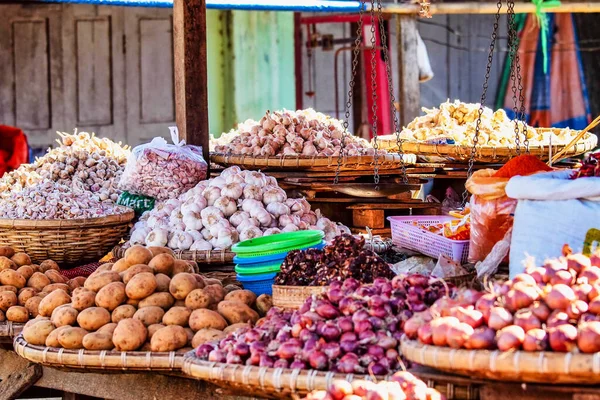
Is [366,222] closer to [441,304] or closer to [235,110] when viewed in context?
[441,304]

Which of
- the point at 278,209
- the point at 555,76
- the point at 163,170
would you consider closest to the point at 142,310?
the point at 278,209

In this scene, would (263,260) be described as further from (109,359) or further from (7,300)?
(7,300)

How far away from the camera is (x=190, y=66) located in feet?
16.2

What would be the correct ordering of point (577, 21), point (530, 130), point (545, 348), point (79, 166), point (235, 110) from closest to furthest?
1. point (545, 348)
2. point (79, 166)
3. point (530, 130)
4. point (235, 110)
5. point (577, 21)

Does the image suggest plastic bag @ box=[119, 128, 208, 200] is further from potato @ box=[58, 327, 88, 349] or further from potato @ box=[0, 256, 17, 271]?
potato @ box=[58, 327, 88, 349]

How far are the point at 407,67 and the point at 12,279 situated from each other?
4.33m

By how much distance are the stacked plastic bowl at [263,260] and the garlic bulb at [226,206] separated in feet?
2.20

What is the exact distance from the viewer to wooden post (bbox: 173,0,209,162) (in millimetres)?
4883

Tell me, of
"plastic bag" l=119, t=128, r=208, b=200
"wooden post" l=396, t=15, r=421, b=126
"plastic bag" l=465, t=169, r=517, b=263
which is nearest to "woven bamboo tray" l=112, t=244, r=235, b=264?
"plastic bag" l=119, t=128, r=208, b=200

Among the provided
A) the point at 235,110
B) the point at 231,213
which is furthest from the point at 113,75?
the point at 231,213

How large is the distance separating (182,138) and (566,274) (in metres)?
3.11

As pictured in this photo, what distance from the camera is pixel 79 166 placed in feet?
18.1

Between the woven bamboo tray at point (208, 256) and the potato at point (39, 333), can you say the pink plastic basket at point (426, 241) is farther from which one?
the potato at point (39, 333)

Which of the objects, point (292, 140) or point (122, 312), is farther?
Result: point (292, 140)
